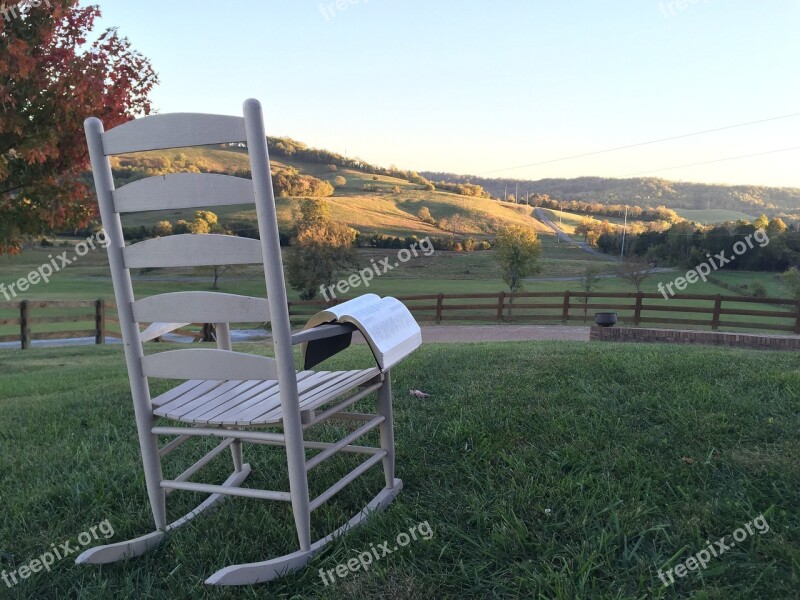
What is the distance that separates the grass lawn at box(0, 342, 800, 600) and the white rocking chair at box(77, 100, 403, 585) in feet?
0.51

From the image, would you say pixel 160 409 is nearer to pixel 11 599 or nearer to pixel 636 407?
pixel 11 599

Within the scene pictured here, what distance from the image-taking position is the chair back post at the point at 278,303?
131cm

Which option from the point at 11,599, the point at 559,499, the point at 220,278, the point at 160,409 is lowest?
the point at 220,278

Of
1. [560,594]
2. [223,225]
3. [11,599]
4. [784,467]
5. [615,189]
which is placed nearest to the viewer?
[560,594]

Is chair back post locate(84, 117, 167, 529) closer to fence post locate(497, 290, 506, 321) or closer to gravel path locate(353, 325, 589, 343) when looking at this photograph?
gravel path locate(353, 325, 589, 343)

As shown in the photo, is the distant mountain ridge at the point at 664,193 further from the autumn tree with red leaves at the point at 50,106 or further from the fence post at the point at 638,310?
the autumn tree with red leaves at the point at 50,106

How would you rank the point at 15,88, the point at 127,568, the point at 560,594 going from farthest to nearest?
the point at 15,88 → the point at 127,568 → the point at 560,594

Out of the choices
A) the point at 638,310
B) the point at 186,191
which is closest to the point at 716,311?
the point at 638,310

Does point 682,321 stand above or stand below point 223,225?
below

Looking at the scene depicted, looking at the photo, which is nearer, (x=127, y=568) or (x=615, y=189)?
(x=127, y=568)

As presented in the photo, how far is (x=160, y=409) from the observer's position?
164 cm

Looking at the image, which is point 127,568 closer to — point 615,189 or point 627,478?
point 627,478

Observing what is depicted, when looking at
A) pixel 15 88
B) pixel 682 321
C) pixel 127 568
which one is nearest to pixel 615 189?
pixel 682 321

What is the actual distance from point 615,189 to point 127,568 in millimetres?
33152
